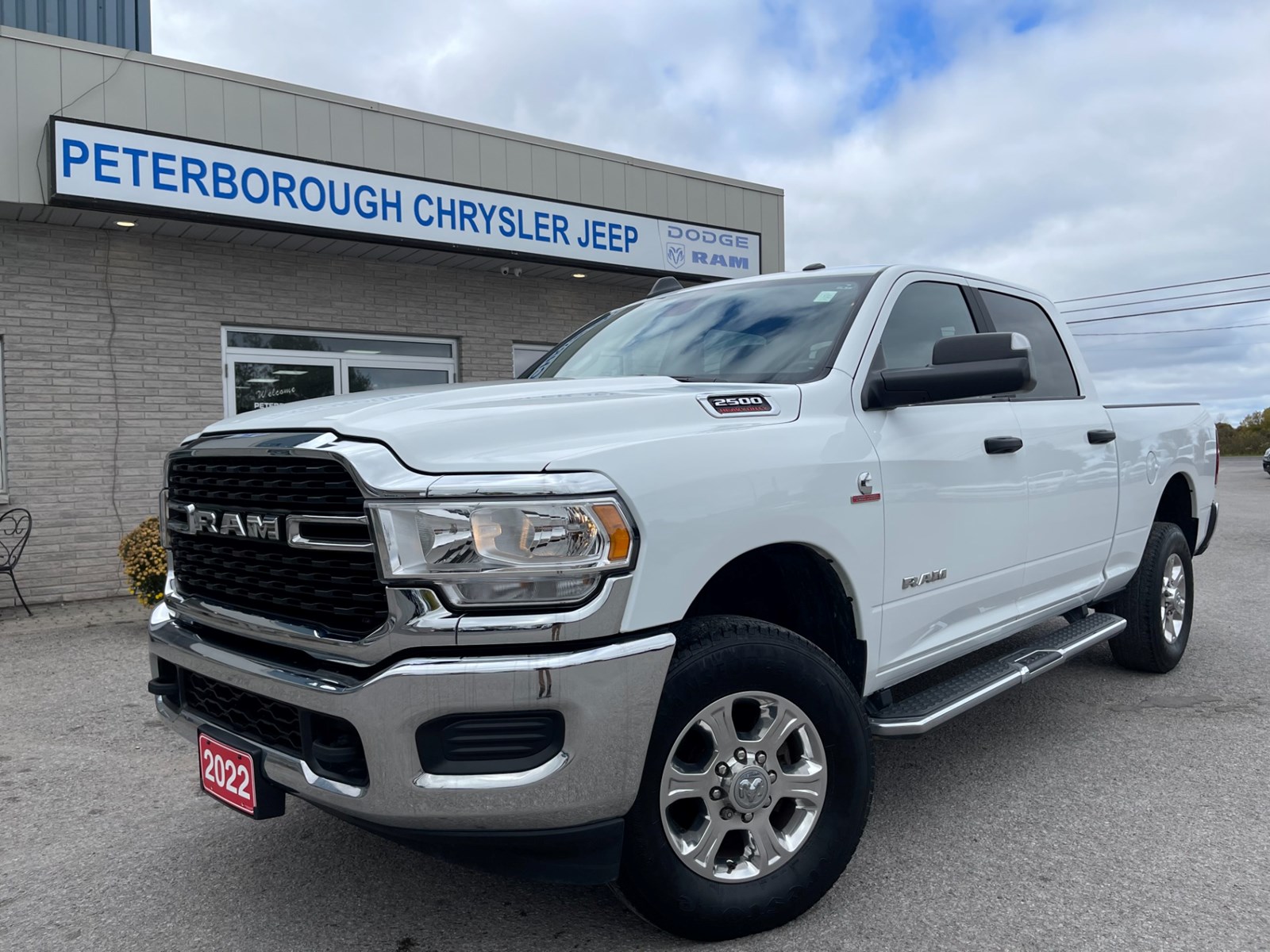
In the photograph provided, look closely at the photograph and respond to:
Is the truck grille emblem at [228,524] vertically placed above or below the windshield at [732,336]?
below

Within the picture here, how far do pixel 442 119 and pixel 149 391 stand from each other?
13.0 feet

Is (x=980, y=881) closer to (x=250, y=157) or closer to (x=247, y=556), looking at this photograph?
(x=247, y=556)

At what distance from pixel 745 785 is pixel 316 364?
834 centimetres

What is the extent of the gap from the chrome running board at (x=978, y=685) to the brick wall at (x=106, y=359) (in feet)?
24.6

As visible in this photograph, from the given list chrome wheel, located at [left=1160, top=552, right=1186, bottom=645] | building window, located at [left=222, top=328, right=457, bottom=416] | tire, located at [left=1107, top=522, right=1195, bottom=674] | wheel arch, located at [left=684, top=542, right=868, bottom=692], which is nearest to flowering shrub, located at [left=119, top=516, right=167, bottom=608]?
building window, located at [left=222, top=328, right=457, bottom=416]

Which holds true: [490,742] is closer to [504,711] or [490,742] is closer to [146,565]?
[504,711]

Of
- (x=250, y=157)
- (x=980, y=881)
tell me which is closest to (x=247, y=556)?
(x=980, y=881)

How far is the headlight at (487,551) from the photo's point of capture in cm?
210

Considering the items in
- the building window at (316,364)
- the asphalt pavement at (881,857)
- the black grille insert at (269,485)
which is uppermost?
the building window at (316,364)

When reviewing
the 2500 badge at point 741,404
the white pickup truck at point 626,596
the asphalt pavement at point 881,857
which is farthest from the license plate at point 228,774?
the 2500 badge at point 741,404

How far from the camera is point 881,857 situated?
3037mm

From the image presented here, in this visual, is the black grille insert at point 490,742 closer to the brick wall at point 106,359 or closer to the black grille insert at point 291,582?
the black grille insert at point 291,582

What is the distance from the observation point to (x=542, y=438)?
2.29 meters

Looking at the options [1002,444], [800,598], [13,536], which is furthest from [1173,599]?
[13,536]
